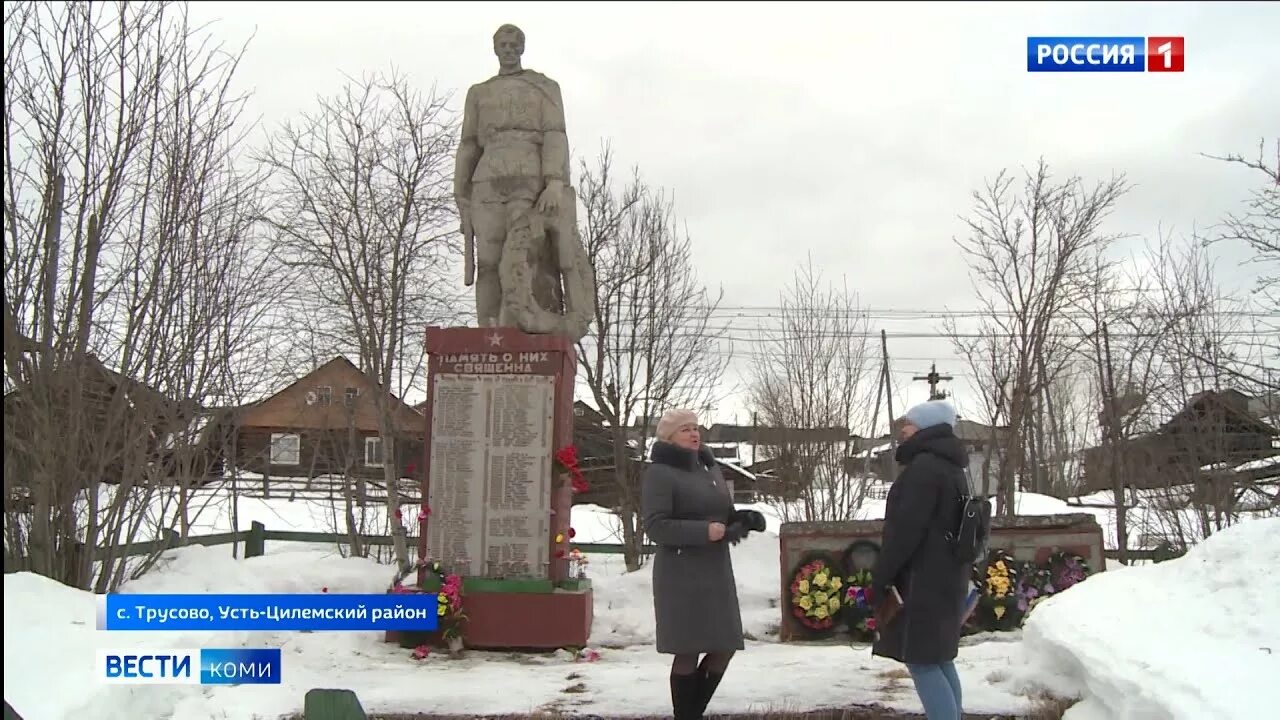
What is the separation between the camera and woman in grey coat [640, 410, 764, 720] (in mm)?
4719

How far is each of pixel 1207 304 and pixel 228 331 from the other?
10880mm

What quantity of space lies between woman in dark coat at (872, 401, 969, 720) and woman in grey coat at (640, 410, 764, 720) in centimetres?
70

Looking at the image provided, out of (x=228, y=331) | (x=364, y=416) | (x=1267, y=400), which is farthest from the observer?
(x=364, y=416)

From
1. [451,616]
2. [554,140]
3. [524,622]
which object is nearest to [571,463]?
[524,622]

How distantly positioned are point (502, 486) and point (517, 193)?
8.91 ft

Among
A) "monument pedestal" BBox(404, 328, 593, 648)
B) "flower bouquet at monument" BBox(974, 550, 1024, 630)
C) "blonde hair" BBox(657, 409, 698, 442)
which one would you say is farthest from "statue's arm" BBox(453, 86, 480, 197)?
"flower bouquet at monument" BBox(974, 550, 1024, 630)

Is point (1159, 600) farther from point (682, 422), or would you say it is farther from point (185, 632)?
point (185, 632)

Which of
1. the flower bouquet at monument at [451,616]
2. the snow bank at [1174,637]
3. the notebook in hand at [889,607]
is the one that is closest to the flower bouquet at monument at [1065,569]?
the snow bank at [1174,637]

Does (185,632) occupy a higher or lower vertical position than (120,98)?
lower

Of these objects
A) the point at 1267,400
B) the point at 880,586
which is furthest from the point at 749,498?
the point at 880,586

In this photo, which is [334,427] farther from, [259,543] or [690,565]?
[690,565]

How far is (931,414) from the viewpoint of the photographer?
14.5 ft

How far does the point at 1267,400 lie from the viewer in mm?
9992

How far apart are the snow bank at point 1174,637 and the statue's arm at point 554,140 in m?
5.54
